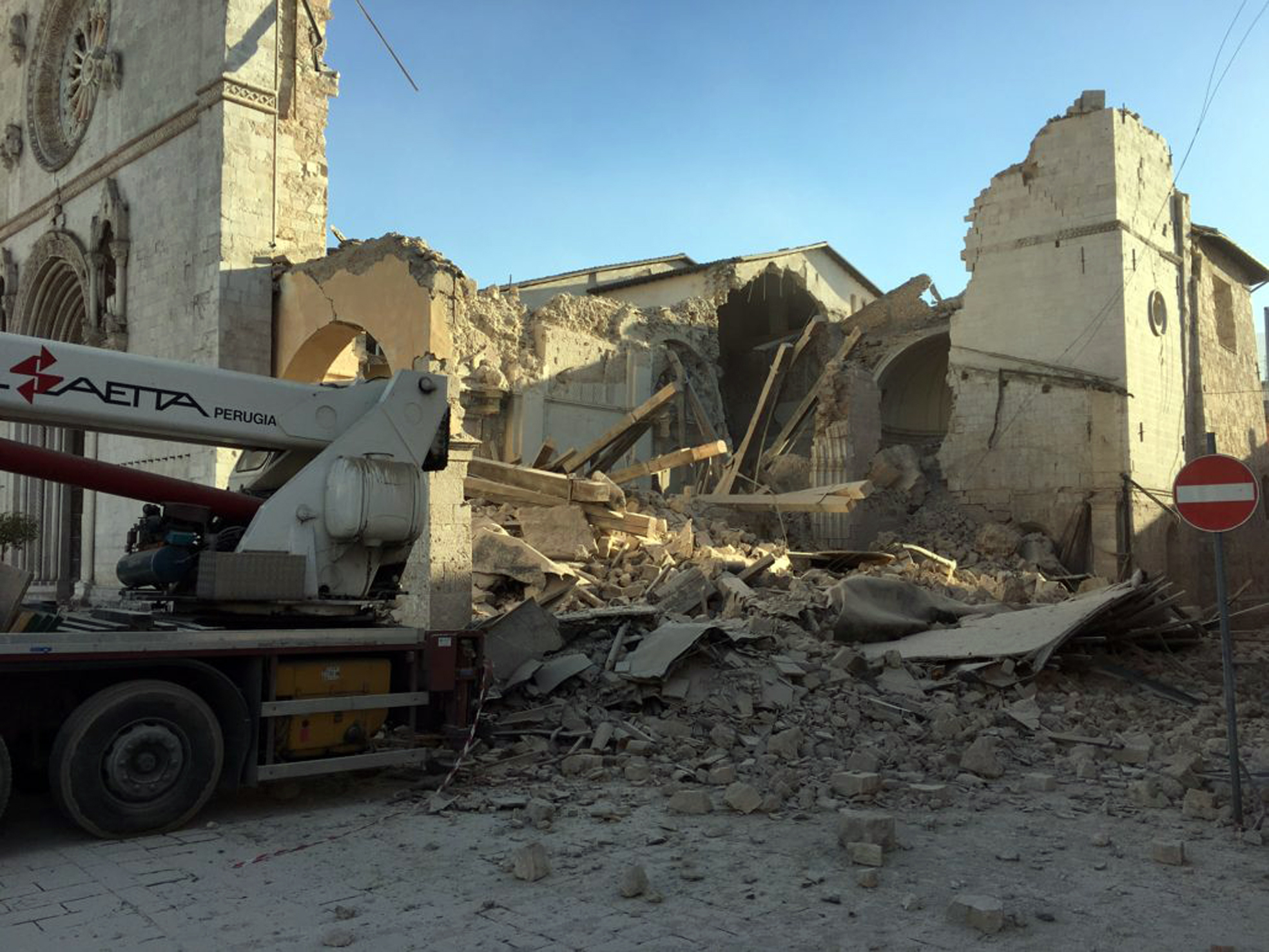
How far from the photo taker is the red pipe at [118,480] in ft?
18.0

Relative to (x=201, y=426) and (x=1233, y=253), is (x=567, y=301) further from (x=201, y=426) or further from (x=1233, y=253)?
(x=201, y=426)

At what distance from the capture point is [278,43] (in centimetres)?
1485

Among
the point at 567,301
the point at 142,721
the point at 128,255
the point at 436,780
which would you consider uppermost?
the point at 567,301

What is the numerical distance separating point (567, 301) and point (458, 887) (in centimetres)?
2149

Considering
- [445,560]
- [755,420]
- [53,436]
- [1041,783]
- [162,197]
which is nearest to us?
[1041,783]

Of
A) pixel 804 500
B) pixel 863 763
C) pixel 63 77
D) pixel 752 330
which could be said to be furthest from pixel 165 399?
pixel 752 330

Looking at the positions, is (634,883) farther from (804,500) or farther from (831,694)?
(804,500)

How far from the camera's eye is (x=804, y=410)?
79.9 ft

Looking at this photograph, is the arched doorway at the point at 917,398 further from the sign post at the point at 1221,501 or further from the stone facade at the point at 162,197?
the sign post at the point at 1221,501

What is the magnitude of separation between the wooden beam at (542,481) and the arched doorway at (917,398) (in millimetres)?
13474

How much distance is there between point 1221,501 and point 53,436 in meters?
18.9

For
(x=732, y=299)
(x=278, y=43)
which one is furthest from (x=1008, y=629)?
(x=732, y=299)

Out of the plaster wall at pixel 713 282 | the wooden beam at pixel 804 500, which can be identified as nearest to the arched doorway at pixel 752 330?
the plaster wall at pixel 713 282

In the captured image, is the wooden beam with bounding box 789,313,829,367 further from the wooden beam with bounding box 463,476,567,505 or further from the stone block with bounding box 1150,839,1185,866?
the stone block with bounding box 1150,839,1185,866
